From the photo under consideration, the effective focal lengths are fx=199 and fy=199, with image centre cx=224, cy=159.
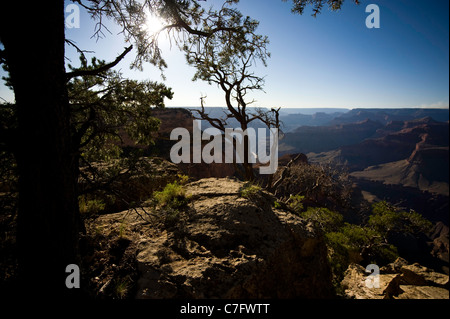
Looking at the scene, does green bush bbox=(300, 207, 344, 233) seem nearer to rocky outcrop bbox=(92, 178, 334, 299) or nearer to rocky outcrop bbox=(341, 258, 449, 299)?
rocky outcrop bbox=(341, 258, 449, 299)

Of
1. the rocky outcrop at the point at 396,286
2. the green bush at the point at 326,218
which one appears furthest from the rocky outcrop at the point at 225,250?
the green bush at the point at 326,218

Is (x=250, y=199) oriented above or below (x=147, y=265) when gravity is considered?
above

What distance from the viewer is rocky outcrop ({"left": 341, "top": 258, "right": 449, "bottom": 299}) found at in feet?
20.9

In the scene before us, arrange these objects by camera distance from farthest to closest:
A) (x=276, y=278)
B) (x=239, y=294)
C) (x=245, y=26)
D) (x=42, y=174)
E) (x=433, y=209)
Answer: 1. (x=433, y=209)
2. (x=245, y=26)
3. (x=276, y=278)
4. (x=239, y=294)
5. (x=42, y=174)

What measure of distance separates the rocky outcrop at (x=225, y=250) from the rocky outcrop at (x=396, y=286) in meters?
3.30

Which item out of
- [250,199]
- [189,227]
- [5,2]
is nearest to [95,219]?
[189,227]

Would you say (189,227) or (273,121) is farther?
(273,121)

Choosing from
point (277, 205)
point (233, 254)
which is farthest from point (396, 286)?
point (233, 254)

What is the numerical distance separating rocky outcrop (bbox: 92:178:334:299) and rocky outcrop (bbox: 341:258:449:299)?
3.30 metres

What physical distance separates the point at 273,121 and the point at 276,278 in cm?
876

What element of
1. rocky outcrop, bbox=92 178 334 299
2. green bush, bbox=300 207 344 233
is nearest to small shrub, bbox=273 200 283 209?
rocky outcrop, bbox=92 178 334 299

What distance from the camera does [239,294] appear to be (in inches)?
112

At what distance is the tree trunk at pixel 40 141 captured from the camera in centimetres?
236
